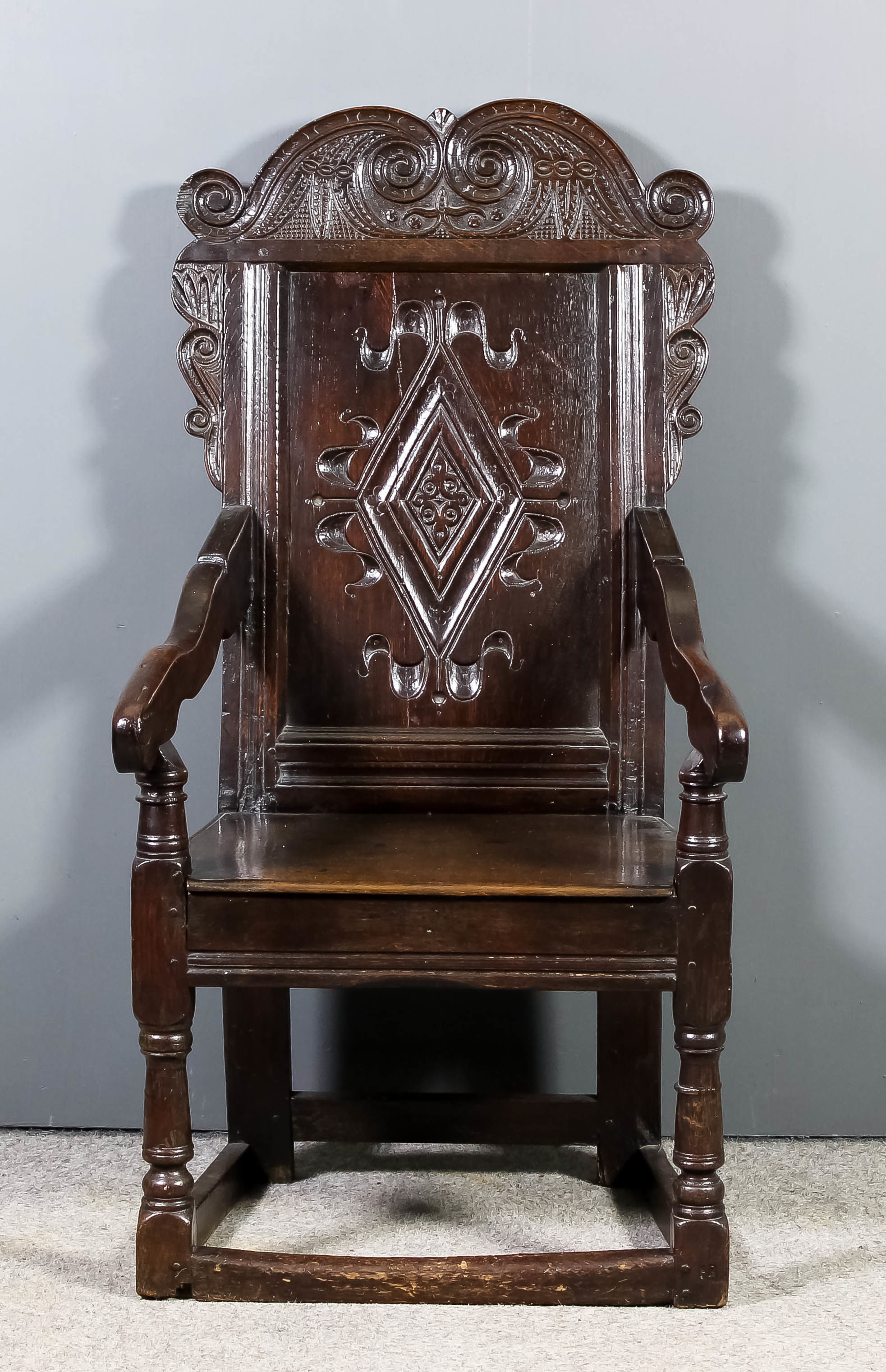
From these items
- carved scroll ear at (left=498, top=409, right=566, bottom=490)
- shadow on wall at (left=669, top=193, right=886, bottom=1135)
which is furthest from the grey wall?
carved scroll ear at (left=498, top=409, right=566, bottom=490)

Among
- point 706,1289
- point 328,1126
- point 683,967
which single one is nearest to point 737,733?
point 683,967

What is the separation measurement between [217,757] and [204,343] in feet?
2.29

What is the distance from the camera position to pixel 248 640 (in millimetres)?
1879

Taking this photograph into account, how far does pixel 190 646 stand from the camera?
5.19 ft

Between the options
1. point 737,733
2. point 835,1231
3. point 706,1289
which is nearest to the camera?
point 737,733

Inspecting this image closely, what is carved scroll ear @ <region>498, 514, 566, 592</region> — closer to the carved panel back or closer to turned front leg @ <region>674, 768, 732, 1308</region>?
the carved panel back

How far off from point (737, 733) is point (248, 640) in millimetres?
804

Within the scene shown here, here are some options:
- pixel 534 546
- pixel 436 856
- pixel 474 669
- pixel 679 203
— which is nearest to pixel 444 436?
pixel 534 546

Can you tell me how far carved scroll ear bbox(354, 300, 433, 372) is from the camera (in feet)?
6.21

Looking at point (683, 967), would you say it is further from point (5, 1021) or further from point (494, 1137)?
point (5, 1021)

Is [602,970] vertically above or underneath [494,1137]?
above

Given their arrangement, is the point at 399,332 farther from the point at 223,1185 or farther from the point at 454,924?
the point at 223,1185

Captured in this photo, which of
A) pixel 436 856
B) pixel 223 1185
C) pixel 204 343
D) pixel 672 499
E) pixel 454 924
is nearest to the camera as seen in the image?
pixel 454 924

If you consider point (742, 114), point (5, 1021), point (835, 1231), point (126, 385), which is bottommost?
point (835, 1231)
